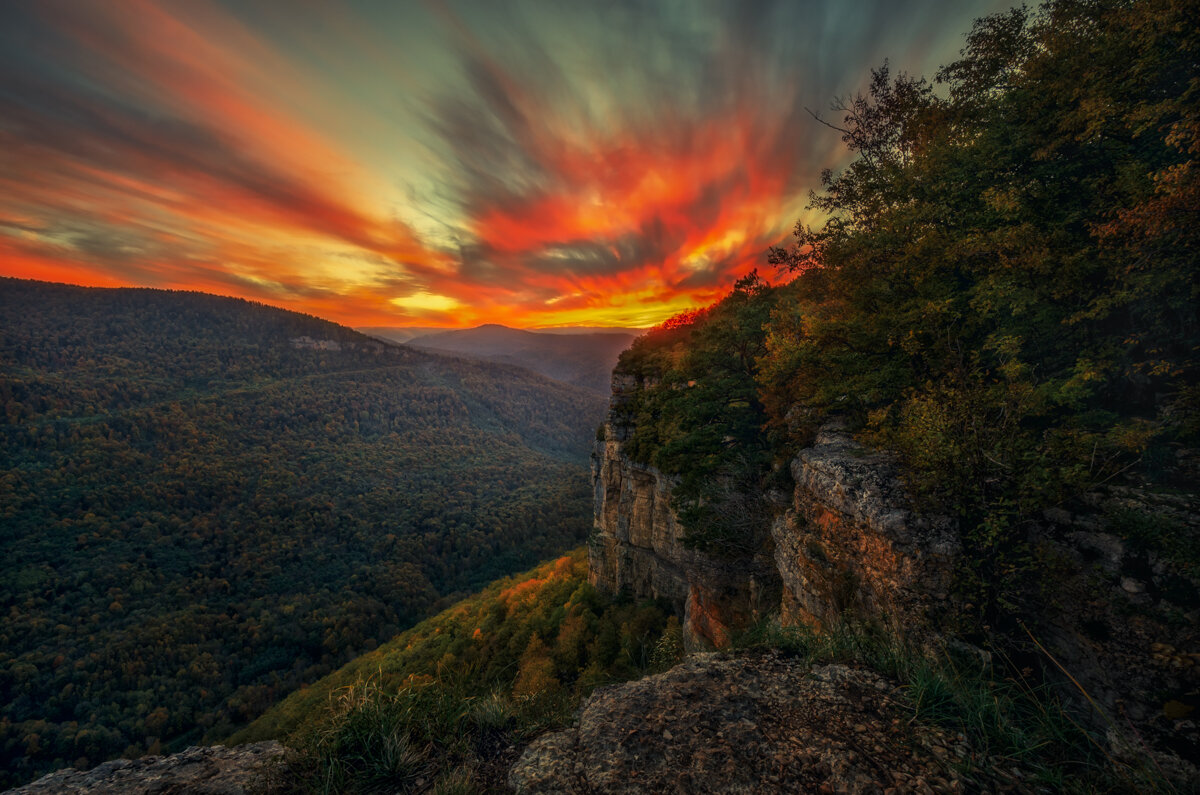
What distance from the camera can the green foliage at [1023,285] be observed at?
20.5ft

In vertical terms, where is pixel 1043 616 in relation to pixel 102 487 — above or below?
above

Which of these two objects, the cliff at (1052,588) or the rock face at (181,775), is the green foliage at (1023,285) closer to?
the cliff at (1052,588)

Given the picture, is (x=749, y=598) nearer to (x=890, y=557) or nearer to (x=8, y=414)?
(x=890, y=557)

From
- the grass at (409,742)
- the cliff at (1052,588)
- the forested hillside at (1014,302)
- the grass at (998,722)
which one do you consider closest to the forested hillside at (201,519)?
the grass at (409,742)

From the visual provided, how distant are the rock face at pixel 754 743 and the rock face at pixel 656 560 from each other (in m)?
8.67

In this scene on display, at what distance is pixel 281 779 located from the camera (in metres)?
3.05

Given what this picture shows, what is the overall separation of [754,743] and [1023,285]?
11.9 meters

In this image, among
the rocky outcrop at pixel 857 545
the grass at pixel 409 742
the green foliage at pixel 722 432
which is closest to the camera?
the grass at pixel 409 742

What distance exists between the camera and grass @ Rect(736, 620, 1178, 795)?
2852 millimetres

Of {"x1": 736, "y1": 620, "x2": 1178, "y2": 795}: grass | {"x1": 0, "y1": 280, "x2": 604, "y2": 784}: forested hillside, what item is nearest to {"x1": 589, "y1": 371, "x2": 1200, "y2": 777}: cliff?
{"x1": 736, "y1": 620, "x2": 1178, "y2": 795}: grass

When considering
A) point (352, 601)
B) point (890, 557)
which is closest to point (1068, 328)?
point (890, 557)

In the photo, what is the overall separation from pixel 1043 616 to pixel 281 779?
30.3ft

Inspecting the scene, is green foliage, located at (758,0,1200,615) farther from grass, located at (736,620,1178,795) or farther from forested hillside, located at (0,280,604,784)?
forested hillside, located at (0,280,604,784)

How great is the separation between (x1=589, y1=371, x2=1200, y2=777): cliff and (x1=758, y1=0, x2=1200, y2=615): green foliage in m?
0.42
